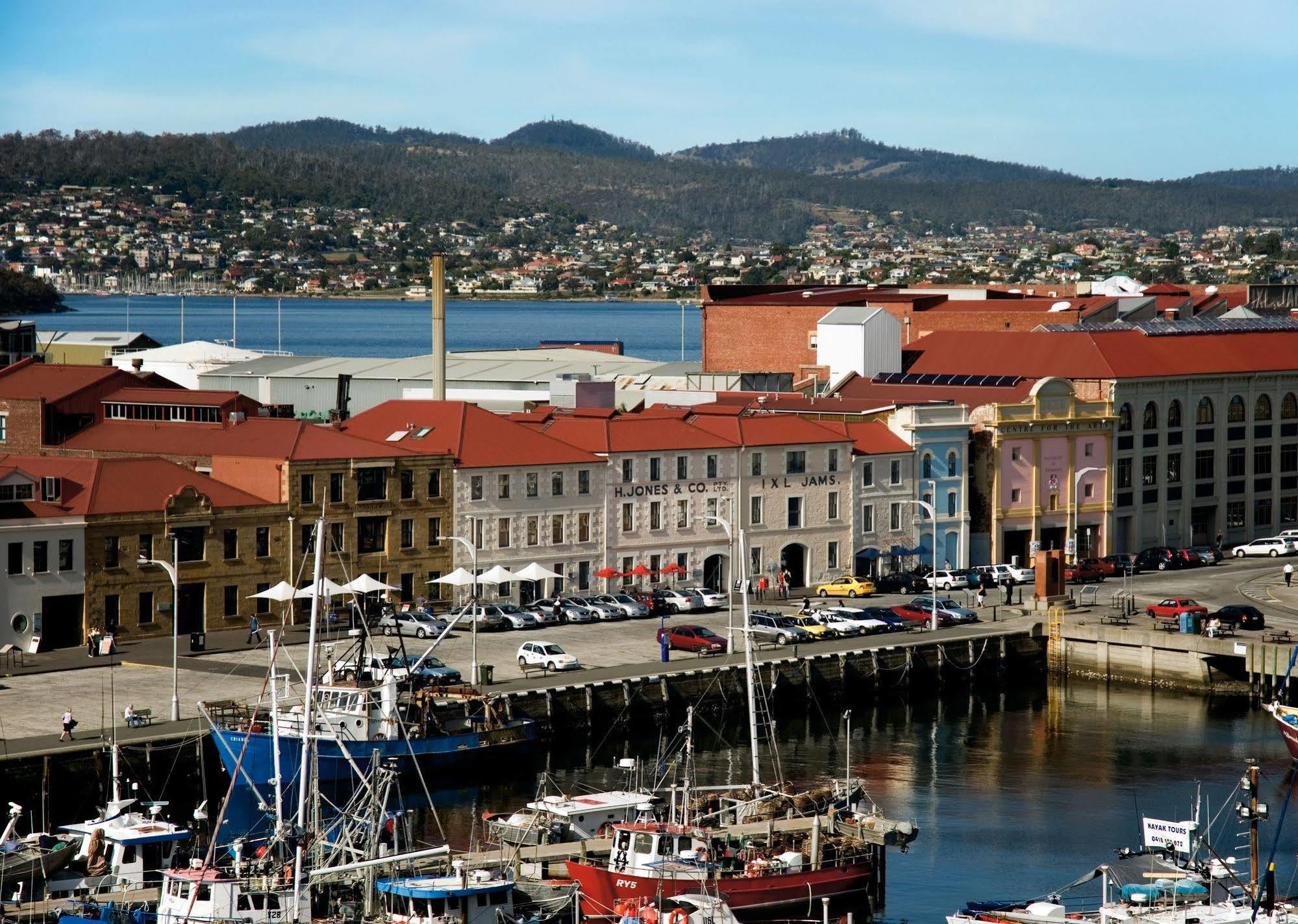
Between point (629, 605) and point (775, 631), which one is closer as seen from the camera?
point (775, 631)

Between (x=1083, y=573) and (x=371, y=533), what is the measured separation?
34.3 m

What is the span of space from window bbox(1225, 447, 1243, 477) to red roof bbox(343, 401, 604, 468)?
134ft

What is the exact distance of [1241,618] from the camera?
8644cm

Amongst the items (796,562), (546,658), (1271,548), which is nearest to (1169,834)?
(546,658)

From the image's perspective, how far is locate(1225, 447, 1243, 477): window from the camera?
115375 millimetres

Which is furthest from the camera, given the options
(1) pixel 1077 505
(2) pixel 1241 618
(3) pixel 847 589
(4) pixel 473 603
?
(1) pixel 1077 505

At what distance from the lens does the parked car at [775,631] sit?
82000mm

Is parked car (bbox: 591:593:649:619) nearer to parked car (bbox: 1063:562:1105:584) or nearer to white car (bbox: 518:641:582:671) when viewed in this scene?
white car (bbox: 518:641:582:671)

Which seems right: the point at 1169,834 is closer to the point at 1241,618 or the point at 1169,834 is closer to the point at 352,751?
the point at 352,751

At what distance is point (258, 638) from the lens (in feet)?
258

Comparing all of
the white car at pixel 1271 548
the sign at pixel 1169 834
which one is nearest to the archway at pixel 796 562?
the white car at pixel 1271 548

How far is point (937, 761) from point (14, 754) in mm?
28319

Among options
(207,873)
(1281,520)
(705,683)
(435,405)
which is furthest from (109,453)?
(1281,520)

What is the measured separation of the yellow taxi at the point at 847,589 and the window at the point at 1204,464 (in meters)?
27.8
